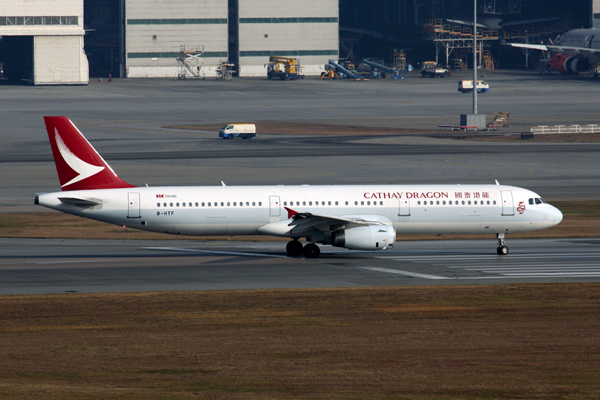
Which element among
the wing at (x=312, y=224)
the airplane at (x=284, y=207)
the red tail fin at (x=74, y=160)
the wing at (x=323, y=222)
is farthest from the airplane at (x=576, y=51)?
the red tail fin at (x=74, y=160)

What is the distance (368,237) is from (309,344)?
16543 mm

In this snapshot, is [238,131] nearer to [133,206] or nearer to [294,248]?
[294,248]

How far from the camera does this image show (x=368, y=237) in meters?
42.5

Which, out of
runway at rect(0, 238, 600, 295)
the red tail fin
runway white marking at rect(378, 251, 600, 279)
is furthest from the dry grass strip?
the red tail fin

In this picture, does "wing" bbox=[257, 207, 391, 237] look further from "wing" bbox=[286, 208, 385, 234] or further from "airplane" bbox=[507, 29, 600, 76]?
"airplane" bbox=[507, 29, 600, 76]

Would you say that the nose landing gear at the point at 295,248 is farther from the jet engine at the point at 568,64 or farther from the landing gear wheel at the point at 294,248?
the jet engine at the point at 568,64

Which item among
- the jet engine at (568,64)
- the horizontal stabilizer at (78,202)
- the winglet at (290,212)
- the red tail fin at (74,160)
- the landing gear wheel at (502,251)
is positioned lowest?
the landing gear wheel at (502,251)

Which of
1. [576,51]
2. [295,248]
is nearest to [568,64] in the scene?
[576,51]

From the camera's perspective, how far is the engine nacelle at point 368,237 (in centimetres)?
4253

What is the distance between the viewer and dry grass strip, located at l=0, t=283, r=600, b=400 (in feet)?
70.8

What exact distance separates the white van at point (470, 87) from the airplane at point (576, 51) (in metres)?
15.7

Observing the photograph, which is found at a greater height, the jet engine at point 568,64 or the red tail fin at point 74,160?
the jet engine at point 568,64

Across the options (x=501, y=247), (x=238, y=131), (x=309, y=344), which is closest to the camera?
(x=309, y=344)

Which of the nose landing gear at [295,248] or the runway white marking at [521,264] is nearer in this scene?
the runway white marking at [521,264]
